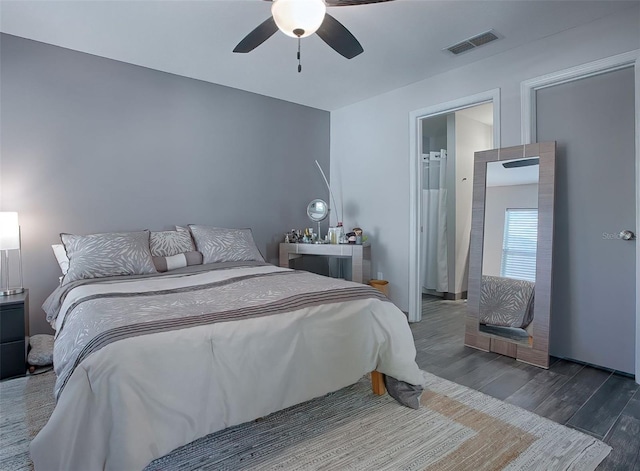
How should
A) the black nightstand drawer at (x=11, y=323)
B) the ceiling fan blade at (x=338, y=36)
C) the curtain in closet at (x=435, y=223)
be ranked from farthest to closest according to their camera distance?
the curtain in closet at (x=435, y=223)
the black nightstand drawer at (x=11, y=323)
the ceiling fan blade at (x=338, y=36)

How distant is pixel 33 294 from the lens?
304 centimetres

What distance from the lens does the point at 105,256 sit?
2.75m

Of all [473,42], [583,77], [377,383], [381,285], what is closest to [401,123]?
[473,42]

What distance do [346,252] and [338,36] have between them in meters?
2.27

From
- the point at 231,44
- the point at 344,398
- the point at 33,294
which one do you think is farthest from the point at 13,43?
the point at 344,398

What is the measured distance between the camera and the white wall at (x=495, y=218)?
3061 mm

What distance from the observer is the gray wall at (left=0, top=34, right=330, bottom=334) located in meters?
3.00

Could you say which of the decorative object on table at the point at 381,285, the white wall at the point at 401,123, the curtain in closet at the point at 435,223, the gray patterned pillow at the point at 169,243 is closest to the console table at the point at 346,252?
the decorative object on table at the point at 381,285

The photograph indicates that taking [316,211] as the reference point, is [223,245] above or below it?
below

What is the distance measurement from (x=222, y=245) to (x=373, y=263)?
186 cm

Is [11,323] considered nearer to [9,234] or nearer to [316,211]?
[9,234]

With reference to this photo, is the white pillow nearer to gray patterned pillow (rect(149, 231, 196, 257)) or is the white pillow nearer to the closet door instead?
gray patterned pillow (rect(149, 231, 196, 257))

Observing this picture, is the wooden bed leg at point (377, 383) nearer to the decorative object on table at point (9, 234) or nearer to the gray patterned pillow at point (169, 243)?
the gray patterned pillow at point (169, 243)

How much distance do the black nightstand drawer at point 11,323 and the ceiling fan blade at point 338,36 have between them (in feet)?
8.84
